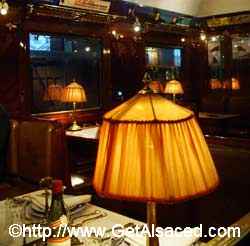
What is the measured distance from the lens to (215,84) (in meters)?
8.34

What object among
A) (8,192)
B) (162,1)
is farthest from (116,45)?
(8,192)

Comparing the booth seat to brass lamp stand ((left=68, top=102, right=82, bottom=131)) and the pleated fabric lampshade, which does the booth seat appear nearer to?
brass lamp stand ((left=68, top=102, right=82, bottom=131))

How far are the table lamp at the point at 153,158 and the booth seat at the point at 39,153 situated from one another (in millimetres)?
1925

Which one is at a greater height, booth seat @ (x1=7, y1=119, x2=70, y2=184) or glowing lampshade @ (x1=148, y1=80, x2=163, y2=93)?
glowing lampshade @ (x1=148, y1=80, x2=163, y2=93)

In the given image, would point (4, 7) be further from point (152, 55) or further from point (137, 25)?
point (152, 55)

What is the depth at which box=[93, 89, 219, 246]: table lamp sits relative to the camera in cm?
82

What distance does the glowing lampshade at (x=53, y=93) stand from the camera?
5.28 meters

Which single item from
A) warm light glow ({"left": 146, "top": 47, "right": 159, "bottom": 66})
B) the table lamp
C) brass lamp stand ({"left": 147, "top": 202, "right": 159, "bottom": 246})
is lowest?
brass lamp stand ({"left": 147, "top": 202, "right": 159, "bottom": 246})

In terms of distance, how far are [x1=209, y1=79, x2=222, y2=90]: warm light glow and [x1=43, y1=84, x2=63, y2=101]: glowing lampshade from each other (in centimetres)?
423

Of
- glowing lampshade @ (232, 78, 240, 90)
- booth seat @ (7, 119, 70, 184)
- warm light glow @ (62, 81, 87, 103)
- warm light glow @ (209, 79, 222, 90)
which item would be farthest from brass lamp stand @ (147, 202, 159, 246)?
warm light glow @ (209, 79, 222, 90)

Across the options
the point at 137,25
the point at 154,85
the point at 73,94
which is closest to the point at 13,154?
the point at 154,85

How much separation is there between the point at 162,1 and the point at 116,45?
1.31m

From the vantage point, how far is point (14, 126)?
3223 mm

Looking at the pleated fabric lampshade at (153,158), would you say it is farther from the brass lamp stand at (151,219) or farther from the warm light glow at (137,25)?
Result: the warm light glow at (137,25)
